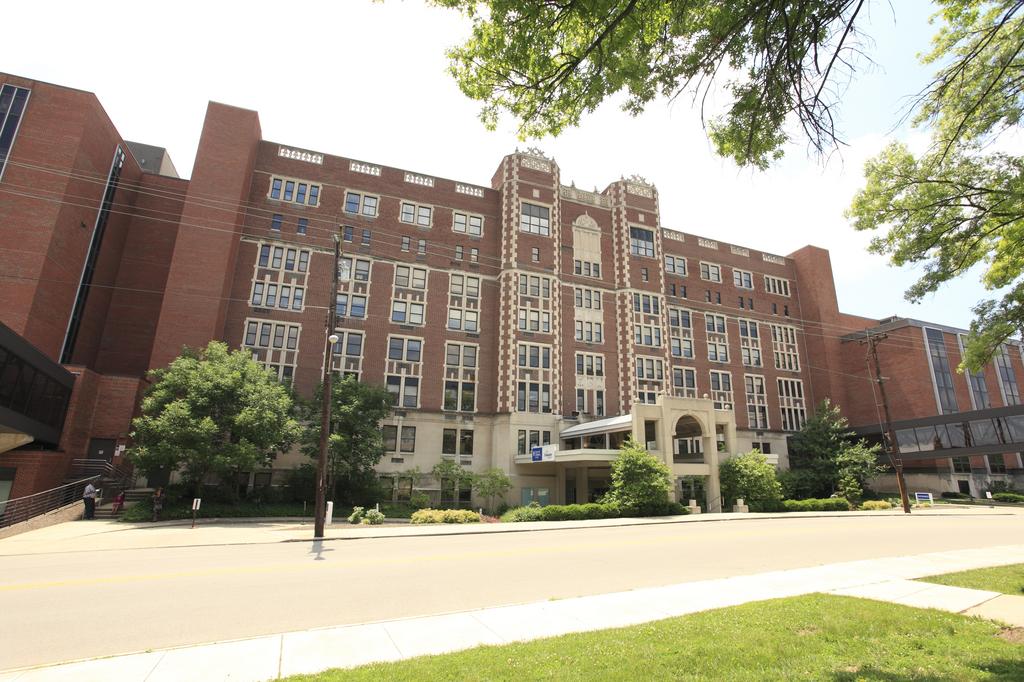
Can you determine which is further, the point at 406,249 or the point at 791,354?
the point at 791,354

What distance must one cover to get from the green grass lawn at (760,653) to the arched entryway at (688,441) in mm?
32424

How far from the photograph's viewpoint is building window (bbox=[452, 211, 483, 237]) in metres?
46.9

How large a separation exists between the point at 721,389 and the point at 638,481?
28.2 metres

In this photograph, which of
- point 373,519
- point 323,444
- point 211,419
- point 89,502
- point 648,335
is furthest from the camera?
point 648,335

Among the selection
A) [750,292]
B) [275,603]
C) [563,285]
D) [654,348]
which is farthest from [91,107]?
[750,292]

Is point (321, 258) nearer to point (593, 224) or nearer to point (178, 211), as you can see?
point (178, 211)

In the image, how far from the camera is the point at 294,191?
141 feet

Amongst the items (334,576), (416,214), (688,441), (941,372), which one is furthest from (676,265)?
(334,576)

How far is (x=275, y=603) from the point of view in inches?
365

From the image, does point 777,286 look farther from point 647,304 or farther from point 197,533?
point 197,533

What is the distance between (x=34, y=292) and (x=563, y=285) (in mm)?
37895

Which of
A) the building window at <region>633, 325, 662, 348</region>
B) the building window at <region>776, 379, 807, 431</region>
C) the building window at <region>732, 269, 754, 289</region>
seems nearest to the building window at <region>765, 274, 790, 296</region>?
the building window at <region>732, 269, 754, 289</region>

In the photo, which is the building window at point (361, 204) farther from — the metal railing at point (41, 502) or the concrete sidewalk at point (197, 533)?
the concrete sidewalk at point (197, 533)

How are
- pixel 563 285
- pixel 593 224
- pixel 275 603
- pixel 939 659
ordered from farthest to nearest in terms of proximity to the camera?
pixel 593 224 < pixel 563 285 < pixel 275 603 < pixel 939 659
